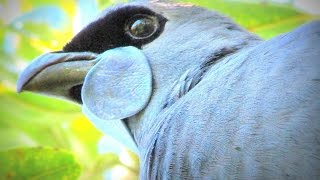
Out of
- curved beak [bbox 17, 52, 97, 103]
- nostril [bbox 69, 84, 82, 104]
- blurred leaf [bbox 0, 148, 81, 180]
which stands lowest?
blurred leaf [bbox 0, 148, 81, 180]

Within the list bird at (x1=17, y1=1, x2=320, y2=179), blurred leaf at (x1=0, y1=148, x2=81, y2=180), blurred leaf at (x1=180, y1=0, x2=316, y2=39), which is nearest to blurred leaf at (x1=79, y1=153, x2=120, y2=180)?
blurred leaf at (x1=0, y1=148, x2=81, y2=180)

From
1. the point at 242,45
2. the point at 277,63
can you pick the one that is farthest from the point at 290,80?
the point at 242,45

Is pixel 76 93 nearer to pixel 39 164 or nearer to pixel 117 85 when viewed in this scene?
pixel 117 85

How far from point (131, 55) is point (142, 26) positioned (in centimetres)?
6

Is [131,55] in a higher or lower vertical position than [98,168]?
higher

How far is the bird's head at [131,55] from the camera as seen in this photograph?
3.04 feet

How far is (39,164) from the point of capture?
1.21 m

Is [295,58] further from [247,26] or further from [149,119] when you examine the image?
[247,26]

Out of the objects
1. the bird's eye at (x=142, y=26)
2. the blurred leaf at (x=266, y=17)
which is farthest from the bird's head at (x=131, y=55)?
the blurred leaf at (x=266, y=17)

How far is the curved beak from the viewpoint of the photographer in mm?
959

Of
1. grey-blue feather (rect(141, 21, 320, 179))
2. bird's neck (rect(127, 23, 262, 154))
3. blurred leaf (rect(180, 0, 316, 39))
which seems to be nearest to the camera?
grey-blue feather (rect(141, 21, 320, 179))

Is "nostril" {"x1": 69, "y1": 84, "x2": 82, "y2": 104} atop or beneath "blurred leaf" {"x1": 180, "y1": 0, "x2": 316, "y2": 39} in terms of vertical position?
beneath

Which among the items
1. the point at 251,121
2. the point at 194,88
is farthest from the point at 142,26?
the point at 251,121

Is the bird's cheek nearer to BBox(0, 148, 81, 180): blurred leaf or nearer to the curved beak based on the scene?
the curved beak
